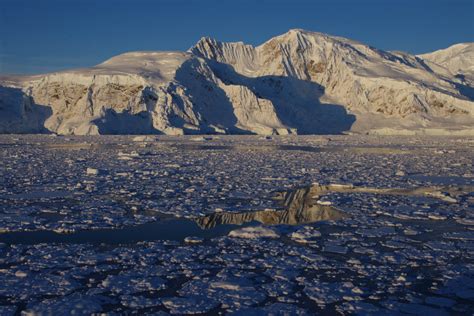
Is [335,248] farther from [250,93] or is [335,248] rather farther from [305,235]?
[250,93]

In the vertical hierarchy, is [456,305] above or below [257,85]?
below

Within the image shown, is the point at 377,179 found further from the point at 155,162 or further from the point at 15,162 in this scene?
the point at 15,162

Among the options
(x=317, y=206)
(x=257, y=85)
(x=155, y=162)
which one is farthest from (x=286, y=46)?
(x=317, y=206)

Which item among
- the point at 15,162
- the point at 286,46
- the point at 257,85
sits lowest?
the point at 15,162

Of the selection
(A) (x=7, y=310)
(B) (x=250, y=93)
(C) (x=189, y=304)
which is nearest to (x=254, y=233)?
(C) (x=189, y=304)

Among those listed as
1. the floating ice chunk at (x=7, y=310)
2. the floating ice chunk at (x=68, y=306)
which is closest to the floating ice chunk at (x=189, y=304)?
the floating ice chunk at (x=68, y=306)

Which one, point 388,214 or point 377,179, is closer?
point 388,214

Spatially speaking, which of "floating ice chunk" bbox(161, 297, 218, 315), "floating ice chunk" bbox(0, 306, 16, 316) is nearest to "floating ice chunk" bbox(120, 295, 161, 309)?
"floating ice chunk" bbox(161, 297, 218, 315)
